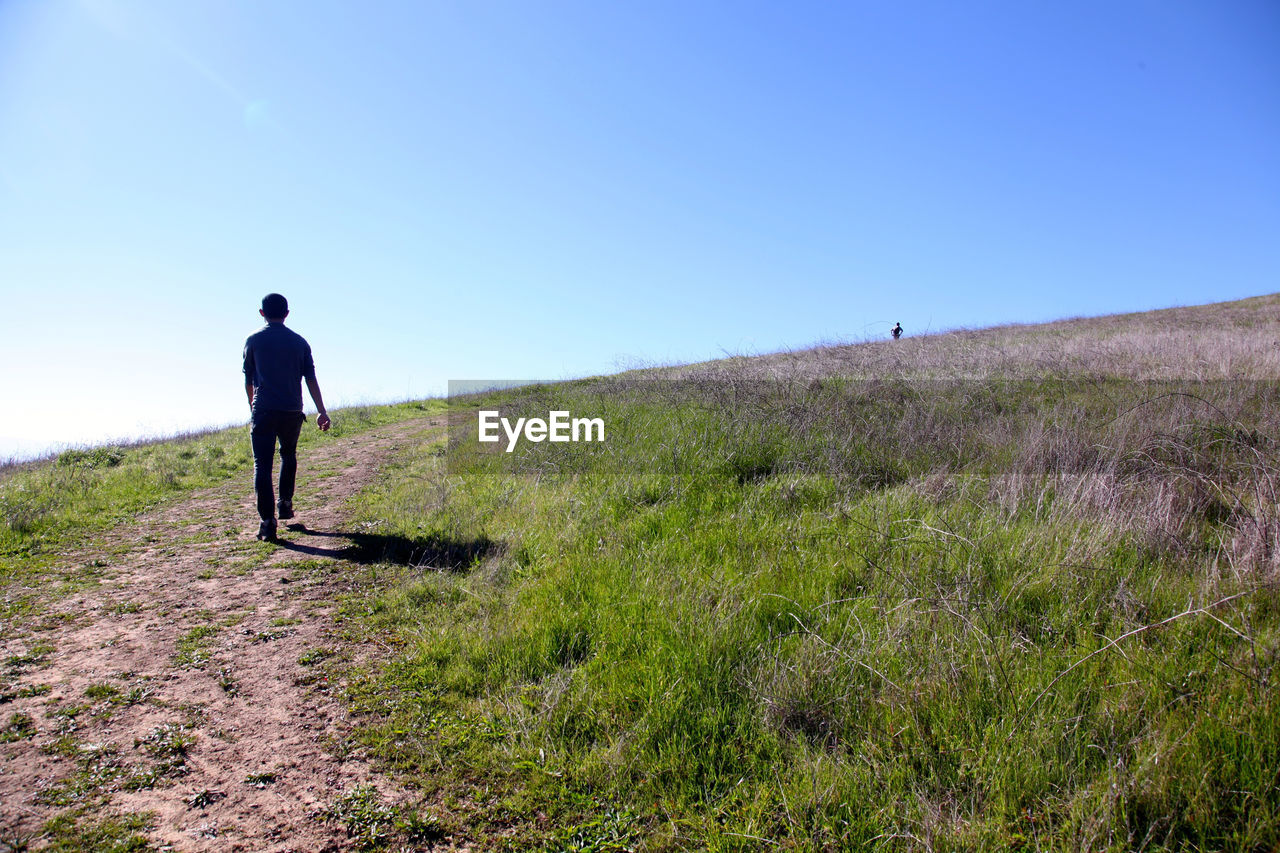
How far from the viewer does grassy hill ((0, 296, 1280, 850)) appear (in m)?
2.09

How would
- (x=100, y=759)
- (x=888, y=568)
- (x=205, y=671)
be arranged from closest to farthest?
(x=100, y=759) < (x=205, y=671) < (x=888, y=568)

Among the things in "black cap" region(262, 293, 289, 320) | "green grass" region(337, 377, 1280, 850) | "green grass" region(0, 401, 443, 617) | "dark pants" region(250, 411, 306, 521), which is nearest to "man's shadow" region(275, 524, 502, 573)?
"green grass" region(337, 377, 1280, 850)

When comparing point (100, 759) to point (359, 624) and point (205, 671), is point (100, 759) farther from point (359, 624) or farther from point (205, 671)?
point (359, 624)

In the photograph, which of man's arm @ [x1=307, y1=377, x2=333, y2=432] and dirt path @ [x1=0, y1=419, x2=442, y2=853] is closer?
dirt path @ [x1=0, y1=419, x2=442, y2=853]

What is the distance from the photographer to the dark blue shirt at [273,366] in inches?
232

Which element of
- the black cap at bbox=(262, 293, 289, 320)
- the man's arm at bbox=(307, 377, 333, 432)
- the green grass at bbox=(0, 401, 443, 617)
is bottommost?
the green grass at bbox=(0, 401, 443, 617)

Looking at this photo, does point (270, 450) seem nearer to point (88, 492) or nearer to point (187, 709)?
point (187, 709)

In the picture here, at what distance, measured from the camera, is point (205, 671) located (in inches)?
126

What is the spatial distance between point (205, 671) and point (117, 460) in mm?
10455

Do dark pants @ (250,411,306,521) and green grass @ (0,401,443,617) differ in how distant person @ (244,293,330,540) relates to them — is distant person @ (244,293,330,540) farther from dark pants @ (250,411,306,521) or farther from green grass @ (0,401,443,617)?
green grass @ (0,401,443,617)

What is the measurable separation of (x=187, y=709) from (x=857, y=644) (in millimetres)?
3308

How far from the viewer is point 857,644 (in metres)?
2.96

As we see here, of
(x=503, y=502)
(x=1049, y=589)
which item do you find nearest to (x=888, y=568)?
(x=1049, y=589)

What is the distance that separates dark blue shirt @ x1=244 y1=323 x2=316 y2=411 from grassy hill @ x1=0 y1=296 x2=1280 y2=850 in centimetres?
159
